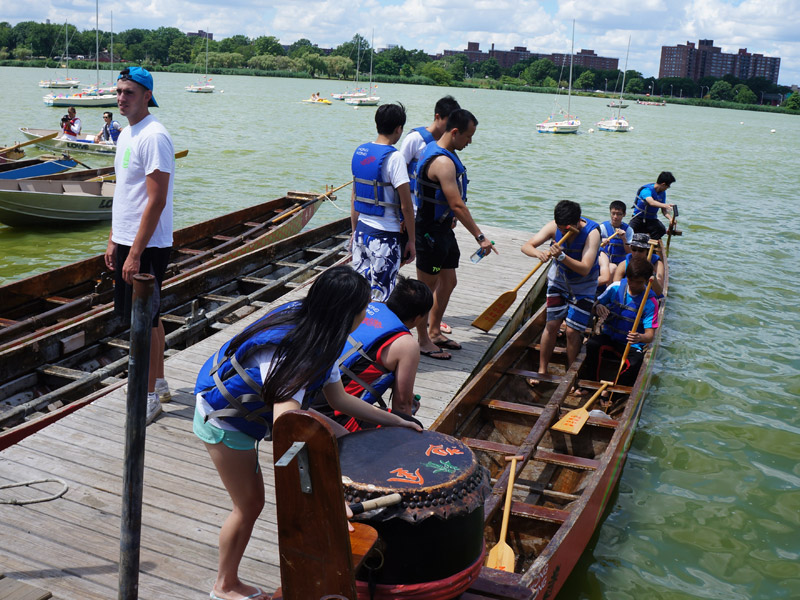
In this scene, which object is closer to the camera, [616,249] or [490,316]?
[490,316]

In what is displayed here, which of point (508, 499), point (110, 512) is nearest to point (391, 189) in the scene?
point (508, 499)

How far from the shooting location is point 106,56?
134375mm

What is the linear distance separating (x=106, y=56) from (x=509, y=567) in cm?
14755

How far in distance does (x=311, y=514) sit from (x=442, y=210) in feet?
13.8

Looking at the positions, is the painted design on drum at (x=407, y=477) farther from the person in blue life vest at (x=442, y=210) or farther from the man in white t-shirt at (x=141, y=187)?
the person in blue life vest at (x=442, y=210)

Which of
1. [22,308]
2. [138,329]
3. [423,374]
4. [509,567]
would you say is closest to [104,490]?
[138,329]

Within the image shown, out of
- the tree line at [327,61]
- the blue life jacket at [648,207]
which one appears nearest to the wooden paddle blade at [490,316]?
the blue life jacket at [648,207]

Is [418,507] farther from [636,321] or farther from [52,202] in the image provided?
[52,202]

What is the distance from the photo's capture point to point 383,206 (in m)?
5.77

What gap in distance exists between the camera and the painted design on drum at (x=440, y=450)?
117 inches

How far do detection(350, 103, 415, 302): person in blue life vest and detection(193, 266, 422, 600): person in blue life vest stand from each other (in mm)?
2845

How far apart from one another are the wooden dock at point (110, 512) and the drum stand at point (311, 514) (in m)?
1.30

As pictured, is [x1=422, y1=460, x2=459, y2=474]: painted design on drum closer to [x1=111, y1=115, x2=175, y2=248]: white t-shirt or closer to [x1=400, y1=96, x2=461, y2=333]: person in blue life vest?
[x1=111, y1=115, x2=175, y2=248]: white t-shirt

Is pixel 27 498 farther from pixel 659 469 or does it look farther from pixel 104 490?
pixel 659 469
